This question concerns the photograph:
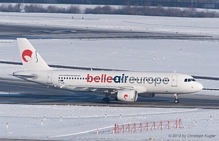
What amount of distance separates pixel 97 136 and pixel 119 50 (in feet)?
207

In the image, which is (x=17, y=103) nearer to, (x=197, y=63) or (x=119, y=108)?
(x=119, y=108)

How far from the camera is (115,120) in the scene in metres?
47.9

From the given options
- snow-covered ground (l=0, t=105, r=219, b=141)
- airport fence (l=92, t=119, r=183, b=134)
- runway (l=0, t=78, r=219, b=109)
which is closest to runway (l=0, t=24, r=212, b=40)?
runway (l=0, t=78, r=219, b=109)

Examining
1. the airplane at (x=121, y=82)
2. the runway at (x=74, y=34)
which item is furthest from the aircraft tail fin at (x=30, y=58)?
the runway at (x=74, y=34)

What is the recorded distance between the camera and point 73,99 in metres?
61.9

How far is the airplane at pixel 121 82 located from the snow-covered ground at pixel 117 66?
4508 mm

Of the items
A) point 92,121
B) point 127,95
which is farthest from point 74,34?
point 92,121

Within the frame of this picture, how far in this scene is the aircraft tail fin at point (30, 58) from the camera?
203 feet

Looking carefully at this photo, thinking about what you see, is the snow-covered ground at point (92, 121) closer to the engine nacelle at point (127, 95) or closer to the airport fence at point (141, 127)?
the airport fence at point (141, 127)

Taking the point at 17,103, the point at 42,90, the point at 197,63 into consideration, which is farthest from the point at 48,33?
the point at 17,103

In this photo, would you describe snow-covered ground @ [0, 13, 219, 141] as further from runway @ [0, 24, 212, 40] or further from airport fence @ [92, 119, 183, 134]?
runway @ [0, 24, 212, 40]

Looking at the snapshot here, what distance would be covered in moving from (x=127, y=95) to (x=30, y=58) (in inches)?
463

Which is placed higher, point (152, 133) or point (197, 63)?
point (197, 63)

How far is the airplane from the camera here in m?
58.8
